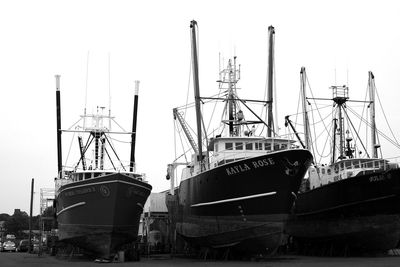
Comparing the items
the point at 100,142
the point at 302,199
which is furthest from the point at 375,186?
the point at 100,142

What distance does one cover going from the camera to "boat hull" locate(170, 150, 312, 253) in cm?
2450

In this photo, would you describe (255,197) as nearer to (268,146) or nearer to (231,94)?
(268,146)

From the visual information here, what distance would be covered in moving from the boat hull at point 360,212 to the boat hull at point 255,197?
6.10 meters

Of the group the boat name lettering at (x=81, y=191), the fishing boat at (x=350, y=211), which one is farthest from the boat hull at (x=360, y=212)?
the boat name lettering at (x=81, y=191)

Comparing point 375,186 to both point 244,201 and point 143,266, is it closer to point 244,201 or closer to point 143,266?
point 244,201

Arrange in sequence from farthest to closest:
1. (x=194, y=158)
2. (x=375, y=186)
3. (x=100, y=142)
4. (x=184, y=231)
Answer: (x=100, y=142)
(x=194, y=158)
(x=184, y=231)
(x=375, y=186)

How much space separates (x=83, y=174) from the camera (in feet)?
100

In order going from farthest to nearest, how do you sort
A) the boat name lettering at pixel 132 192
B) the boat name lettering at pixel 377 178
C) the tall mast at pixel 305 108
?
1. the tall mast at pixel 305 108
2. the boat name lettering at pixel 377 178
3. the boat name lettering at pixel 132 192

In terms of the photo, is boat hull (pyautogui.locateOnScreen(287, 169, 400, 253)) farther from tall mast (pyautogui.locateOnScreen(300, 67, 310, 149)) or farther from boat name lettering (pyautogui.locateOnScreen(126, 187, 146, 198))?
boat name lettering (pyautogui.locateOnScreen(126, 187, 146, 198))

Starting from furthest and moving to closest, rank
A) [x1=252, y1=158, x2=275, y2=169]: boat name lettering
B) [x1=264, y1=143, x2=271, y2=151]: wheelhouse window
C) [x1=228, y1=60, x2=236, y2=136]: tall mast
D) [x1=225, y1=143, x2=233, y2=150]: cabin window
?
1. [x1=228, y1=60, x2=236, y2=136]: tall mast
2. [x1=225, y1=143, x2=233, y2=150]: cabin window
3. [x1=264, y1=143, x2=271, y2=151]: wheelhouse window
4. [x1=252, y1=158, x2=275, y2=169]: boat name lettering

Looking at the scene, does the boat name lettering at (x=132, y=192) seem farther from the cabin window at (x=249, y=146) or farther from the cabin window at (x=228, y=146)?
the cabin window at (x=249, y=146)

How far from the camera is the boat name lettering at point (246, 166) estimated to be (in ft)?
80.1

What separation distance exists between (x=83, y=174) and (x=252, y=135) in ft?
34.2

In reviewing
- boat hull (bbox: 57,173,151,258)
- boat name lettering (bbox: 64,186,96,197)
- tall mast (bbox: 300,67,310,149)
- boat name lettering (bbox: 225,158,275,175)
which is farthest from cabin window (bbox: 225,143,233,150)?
tall mast (bbox: 300,67,310,149)
